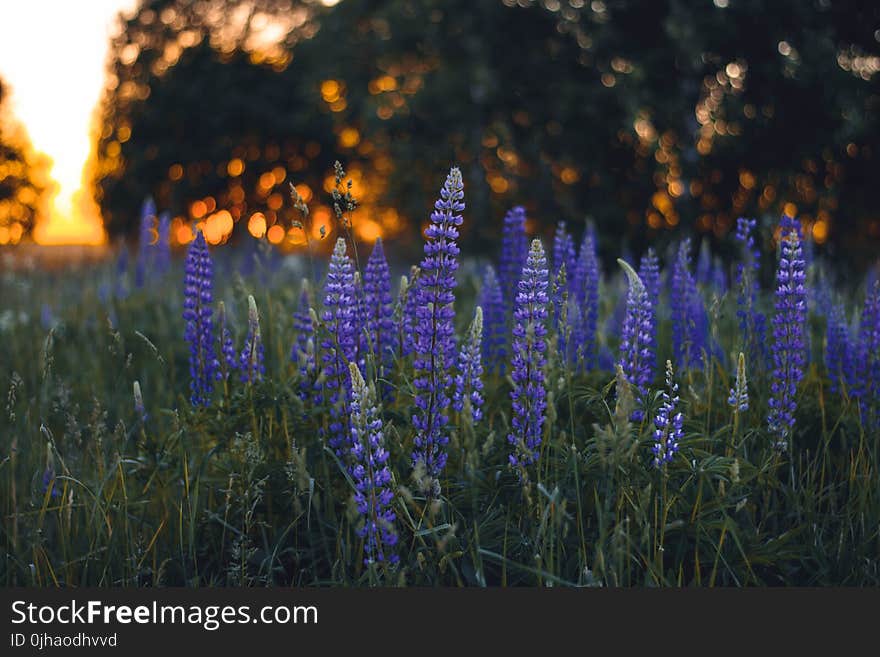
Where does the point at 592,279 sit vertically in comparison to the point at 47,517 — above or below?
above

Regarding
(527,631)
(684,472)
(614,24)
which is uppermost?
(614,24)

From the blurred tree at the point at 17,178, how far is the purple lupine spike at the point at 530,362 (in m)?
29.9

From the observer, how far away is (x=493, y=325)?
13.7 feet

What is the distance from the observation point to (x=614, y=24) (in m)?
13.2

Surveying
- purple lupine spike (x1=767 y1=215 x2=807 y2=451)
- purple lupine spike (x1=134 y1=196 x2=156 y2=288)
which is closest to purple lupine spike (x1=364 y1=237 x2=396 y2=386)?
purple lupine spike (x1=767 y1=215 x2=807 y2=451)

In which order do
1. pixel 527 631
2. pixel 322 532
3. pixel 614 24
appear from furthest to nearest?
pixel 614 24
pixel 322 532
pixel 527 631

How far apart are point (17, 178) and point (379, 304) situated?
3073cm

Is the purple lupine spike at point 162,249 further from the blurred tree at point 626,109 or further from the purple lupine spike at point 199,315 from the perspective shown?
the purple lupine spike at point 199,315

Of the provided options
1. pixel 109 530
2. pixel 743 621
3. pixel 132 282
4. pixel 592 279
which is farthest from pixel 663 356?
pixel 132 282

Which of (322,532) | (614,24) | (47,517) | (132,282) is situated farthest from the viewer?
(614,24)

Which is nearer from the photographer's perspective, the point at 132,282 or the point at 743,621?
the point at 743,621

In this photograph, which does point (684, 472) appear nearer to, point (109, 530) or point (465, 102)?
point (109, 530)

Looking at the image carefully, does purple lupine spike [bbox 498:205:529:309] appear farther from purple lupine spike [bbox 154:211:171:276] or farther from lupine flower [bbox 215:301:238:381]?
purple lupine spike [bbox 154:211:171:276]

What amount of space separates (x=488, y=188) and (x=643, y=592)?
1373 centimetres
